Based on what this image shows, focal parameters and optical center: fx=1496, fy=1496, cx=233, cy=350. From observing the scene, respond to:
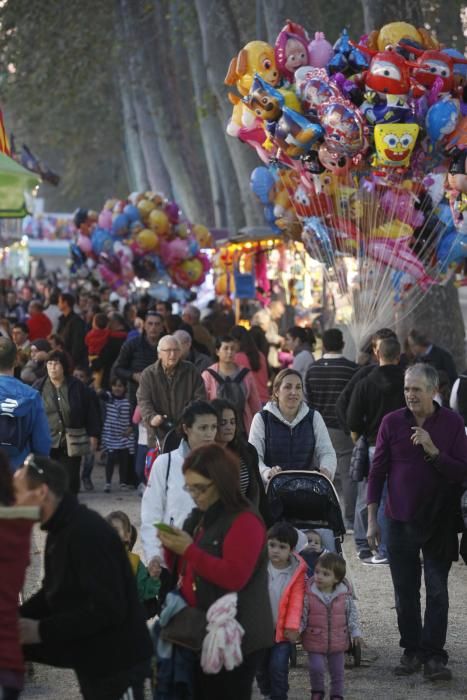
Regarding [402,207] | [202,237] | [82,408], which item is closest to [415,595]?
[82,408]

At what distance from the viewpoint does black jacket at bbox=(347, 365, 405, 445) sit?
10.4 metres

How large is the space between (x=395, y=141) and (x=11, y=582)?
9349 mm

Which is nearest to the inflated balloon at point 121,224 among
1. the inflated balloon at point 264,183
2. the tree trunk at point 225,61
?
the tree trunk at point 225,61

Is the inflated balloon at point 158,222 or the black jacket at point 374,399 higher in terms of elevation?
the inflated balloon at point 158,222

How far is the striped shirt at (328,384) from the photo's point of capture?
1213cm

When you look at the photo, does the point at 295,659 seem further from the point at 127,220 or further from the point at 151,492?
the point at 127,220

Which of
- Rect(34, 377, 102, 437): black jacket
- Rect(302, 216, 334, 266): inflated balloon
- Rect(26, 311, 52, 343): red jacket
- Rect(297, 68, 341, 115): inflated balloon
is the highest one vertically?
Rect(297, 68, 341, 115): inflated balloon

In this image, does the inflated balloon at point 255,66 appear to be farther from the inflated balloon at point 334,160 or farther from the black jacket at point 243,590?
the black jacket at point 243,590

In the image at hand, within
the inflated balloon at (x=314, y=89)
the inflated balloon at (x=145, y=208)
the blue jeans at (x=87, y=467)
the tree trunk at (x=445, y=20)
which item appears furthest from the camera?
the tree trunk at (x=445, y=20)

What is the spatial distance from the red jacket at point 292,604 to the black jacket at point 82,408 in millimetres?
4000

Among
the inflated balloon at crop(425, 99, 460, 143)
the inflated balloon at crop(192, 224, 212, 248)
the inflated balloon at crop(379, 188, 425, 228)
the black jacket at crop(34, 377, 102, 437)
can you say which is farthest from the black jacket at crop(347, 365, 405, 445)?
the inflated balloon at crop(192, 224, 212, 248)

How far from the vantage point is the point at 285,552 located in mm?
7520

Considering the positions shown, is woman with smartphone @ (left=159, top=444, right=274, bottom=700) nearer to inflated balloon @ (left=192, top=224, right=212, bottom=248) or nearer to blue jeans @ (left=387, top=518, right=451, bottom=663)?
blue jeans @ (left=387, top=518, right=451, bottom=663)

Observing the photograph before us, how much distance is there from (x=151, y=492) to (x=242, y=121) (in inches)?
366
